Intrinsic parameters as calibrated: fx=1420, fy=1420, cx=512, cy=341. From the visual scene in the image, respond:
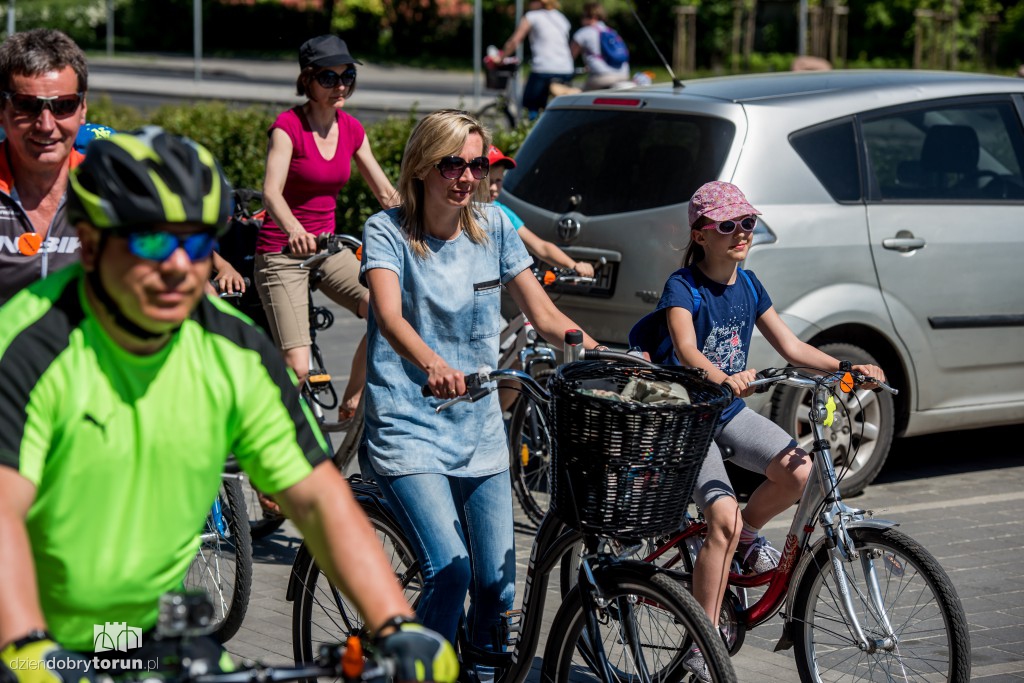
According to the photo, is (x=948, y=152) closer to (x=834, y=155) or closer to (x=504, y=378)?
(x=834, y=155)

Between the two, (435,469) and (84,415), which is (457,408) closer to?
(435,469)

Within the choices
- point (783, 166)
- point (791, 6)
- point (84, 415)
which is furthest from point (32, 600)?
point (791, 6)

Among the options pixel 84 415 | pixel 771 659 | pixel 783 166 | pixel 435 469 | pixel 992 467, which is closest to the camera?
pixel 84 415

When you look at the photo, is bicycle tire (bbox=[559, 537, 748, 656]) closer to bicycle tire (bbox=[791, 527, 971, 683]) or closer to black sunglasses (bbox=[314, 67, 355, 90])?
bicycle tire (bbox=[791, 527, 971, 683])

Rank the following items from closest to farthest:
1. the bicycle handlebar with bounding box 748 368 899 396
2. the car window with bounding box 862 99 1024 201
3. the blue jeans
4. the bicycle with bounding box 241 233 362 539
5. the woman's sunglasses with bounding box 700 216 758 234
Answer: the blue jeans → the bicycle handlebar with bounding box 748 368 899 396 → the woman's sunglasses with bounding box 700 216 758 234 → the bicycle with bounding box 241 233 362 539 → the car window with bounding box 862 99 1024 201

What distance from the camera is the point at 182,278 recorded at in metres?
2.26

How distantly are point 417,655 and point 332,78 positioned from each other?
4763 millimetres

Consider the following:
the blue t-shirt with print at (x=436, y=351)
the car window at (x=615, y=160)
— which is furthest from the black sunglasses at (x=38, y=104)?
the car window at (x=615, y=160)

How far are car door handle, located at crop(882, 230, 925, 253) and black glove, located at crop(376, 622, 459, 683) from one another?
16.5 feet

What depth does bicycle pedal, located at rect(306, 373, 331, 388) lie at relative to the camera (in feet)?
21.9

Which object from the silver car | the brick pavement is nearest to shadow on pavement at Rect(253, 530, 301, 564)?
the brick pavement

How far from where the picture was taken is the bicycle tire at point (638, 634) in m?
3.32

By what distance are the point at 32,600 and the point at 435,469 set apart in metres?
1.83

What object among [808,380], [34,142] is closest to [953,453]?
[808,380]
